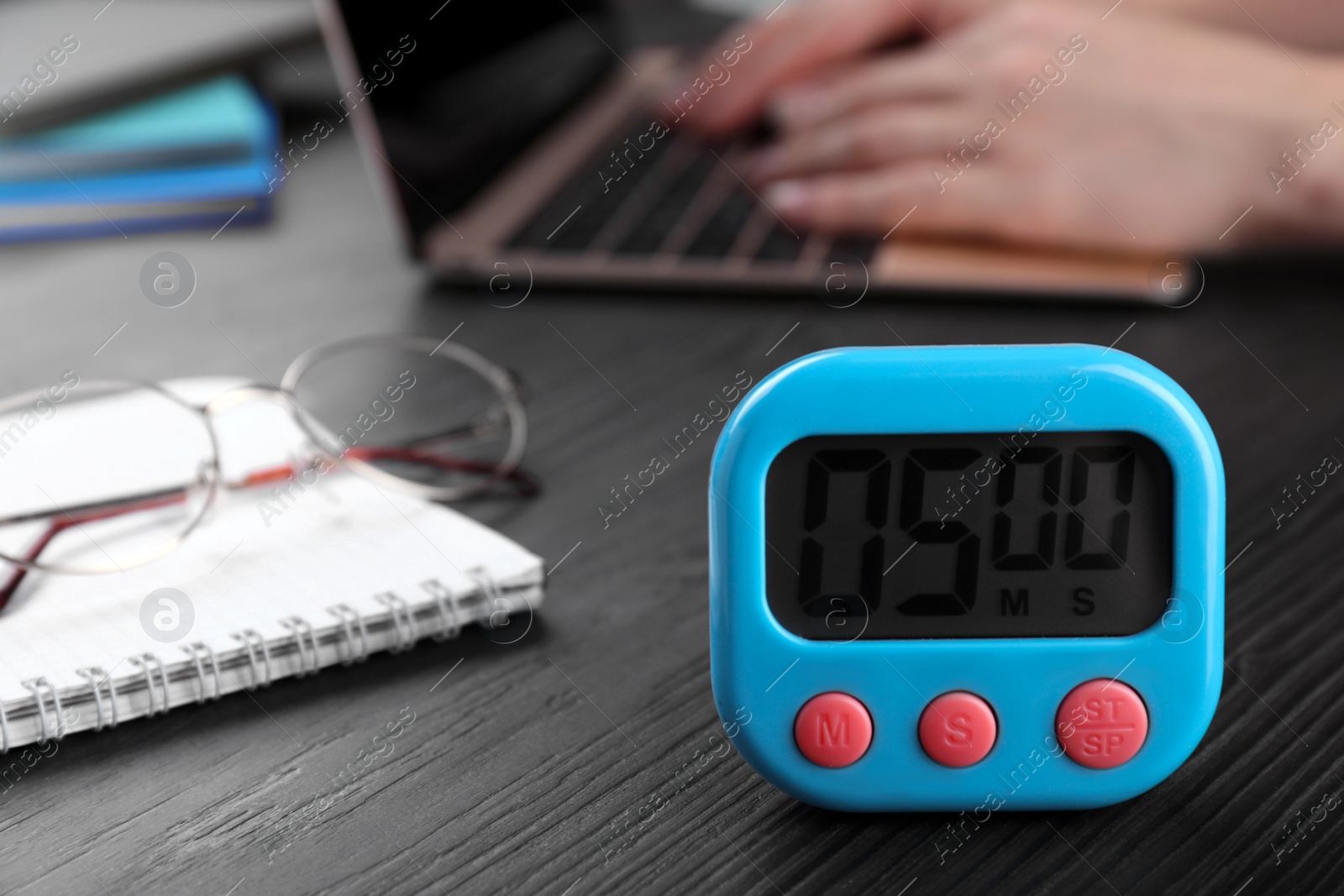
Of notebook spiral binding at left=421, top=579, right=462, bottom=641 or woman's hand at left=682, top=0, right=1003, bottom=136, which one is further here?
woman's hand at left=682, top=0, right=1003, bottom=136

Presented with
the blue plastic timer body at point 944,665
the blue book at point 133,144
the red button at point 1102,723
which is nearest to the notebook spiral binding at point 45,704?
the blue plastic timer body at point 944,665

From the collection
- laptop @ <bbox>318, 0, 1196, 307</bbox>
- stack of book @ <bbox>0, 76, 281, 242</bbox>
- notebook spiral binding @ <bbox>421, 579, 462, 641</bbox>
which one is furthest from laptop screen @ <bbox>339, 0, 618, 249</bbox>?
notebook spiral binding @ <bbox>421, 579, 462, 641</bbox>

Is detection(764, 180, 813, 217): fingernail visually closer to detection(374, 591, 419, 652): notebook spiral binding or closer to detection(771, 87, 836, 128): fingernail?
detection(771, 87, 836, 128): fingernail

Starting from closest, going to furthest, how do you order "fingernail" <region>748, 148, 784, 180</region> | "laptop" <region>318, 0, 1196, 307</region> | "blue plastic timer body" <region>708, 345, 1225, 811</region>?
"blue plastic timer body" <region>708, 345, 1225, 811</region> → "laptop" <region>318, 0, 1196, 307</region> → "fingernail" <region>748, 148, 784, 180</region>

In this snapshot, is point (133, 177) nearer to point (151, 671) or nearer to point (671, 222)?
point (671, 222)

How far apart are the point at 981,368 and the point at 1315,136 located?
0.77m

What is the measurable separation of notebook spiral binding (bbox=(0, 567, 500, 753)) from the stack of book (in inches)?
32.0

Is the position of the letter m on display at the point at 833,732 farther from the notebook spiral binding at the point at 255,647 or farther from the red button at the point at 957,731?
the notebook spiral binding at the point at 255,647

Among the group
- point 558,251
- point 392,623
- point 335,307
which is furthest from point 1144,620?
point 335,307

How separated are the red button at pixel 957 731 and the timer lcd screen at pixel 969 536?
0.03m

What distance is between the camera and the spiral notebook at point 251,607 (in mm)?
548

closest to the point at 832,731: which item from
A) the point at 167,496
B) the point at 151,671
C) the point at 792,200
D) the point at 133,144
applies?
the point at 151,671

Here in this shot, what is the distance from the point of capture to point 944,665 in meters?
0.49

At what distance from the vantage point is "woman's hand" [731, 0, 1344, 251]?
3.35ft
